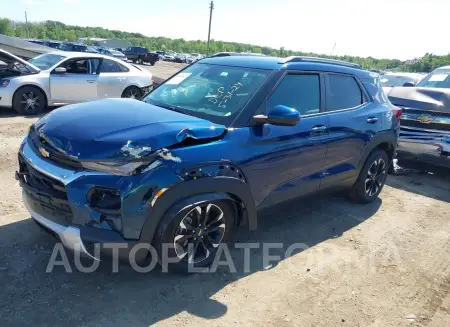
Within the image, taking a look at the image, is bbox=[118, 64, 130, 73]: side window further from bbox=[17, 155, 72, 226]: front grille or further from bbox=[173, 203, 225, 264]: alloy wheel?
bbox=[173, 203, 225, 264]: alloy wheel

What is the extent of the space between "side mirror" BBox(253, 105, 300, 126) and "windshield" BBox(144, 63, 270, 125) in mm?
225

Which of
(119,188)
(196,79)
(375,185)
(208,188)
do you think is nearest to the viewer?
(119,188)

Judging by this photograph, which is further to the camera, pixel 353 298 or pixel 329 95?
pixel 329 95

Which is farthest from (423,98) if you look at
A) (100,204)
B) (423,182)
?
(100,204)

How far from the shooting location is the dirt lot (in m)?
2.85

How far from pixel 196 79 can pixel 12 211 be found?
92.9 inches

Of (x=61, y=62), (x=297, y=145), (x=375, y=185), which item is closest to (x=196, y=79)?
(x=297, y=145)

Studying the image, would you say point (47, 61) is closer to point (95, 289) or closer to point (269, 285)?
point (95, 289)

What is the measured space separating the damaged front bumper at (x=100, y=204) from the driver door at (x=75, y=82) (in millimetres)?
7000

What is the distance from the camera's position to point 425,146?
6.61 metres

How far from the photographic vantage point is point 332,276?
3.58 metres

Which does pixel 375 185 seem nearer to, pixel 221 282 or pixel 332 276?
pixel 332 276

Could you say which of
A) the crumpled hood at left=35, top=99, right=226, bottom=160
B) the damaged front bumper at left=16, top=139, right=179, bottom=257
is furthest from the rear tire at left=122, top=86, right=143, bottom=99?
the damaged front bumper at left=16, top=139, right=179, bottom=257

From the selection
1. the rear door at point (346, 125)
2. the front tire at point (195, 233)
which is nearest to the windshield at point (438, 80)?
the rear door at point (346, 125)
